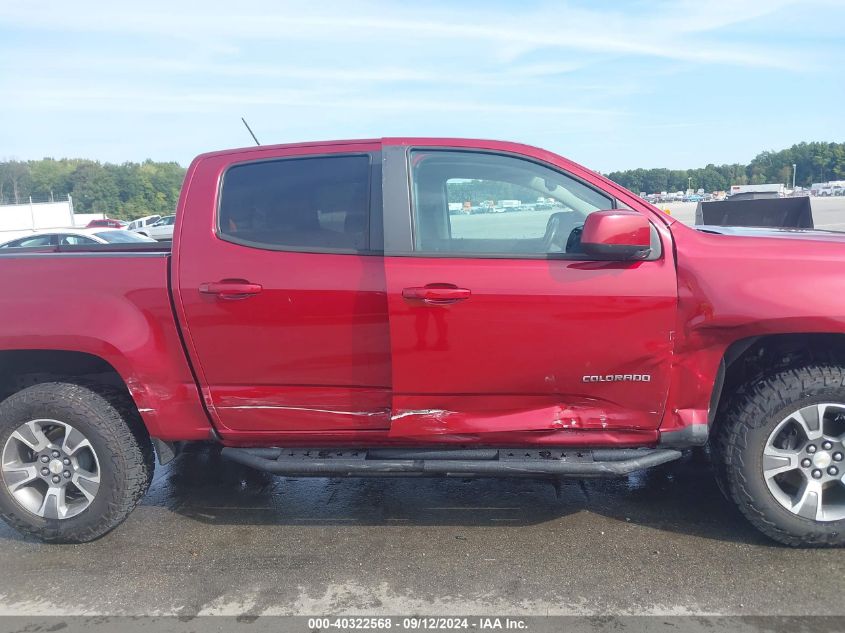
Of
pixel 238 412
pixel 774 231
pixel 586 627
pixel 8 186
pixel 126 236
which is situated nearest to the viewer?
pixel 586 627

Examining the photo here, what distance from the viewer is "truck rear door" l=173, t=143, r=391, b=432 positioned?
302 centimetres

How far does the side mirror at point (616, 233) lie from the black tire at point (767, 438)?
889 mm

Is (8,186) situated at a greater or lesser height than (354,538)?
greater

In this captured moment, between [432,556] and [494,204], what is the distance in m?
1.74

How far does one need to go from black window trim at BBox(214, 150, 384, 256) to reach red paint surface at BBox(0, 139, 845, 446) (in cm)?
3

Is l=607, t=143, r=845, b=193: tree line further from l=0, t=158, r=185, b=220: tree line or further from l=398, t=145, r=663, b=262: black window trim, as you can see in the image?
l=0, t=158, r=185, b=220: tree line

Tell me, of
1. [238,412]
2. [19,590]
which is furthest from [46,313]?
[19,590]

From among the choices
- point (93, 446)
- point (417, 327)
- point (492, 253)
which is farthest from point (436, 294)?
point (93, 446)

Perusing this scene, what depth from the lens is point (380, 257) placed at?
3027 mm

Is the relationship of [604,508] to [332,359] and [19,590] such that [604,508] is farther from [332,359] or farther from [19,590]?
[19,590]

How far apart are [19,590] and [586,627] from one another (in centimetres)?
253

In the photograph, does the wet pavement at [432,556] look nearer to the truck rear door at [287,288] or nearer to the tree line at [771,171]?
the truck rear door at [287,288]

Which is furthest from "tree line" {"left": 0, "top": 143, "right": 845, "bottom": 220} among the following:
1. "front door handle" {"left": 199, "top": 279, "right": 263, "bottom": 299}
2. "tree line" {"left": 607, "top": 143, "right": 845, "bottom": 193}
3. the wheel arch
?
"front door handle" {"left": 199, "top": 279, "right": 263, "bottom": 299}

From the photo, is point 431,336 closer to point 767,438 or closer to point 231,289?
point 231,289
